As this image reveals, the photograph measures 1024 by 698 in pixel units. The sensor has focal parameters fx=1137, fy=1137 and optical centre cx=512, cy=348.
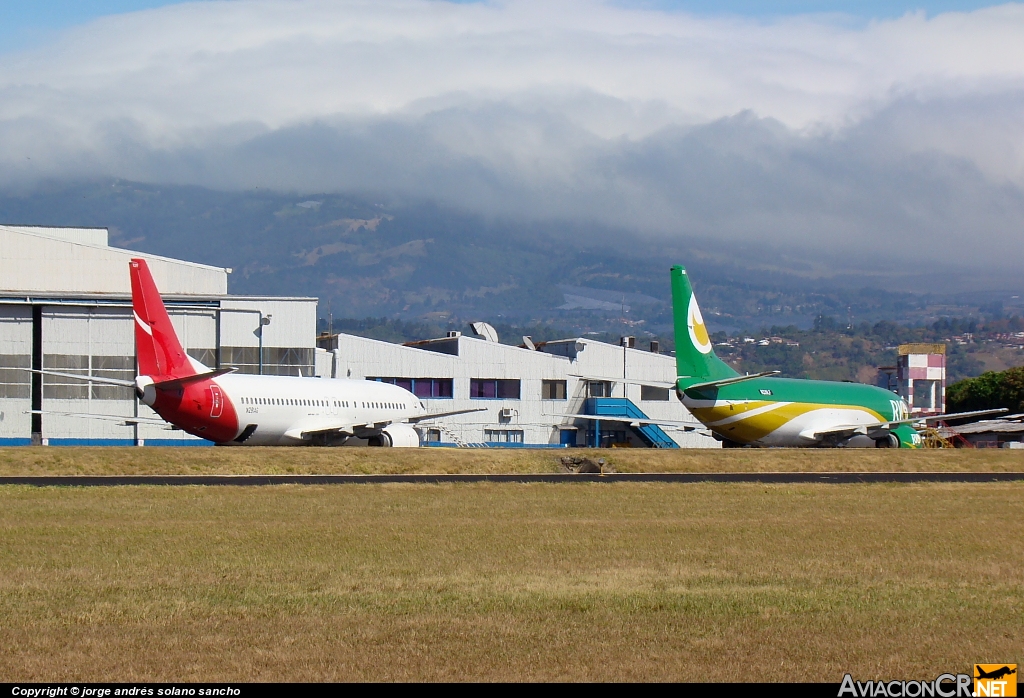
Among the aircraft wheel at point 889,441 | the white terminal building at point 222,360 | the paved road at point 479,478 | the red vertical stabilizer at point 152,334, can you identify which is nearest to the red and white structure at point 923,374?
the white terminal building at point 222,360

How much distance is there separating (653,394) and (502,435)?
1320 cm

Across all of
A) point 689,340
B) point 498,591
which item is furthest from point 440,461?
point 498,591

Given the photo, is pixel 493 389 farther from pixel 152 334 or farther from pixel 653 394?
pixel 152 334

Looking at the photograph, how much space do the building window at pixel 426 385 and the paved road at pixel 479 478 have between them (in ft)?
130

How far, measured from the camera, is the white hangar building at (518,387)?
7931 cm

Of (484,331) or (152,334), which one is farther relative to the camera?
(484,331)

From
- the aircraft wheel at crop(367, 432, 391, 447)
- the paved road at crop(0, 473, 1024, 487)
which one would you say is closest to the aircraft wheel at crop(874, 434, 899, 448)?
the paved road at crop(0, 473, 1024, 487)

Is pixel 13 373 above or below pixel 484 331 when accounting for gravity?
below

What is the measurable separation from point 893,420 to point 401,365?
109 ft

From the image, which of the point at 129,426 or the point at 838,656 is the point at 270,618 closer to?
the point at 838,656

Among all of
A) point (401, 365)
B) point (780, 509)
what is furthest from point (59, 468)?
point (401, 365)

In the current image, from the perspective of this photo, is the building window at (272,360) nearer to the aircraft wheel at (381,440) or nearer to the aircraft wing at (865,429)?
the aircraft wheel at (381,440)

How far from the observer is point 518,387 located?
82562 millimetres

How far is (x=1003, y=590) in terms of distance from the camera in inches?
615
